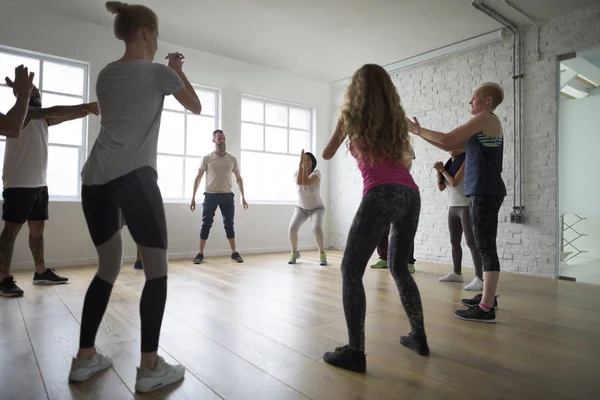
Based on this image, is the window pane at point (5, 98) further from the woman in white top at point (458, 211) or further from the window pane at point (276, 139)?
the woman in white top at point (458, 211)

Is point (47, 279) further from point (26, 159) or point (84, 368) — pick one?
point (84, 368)

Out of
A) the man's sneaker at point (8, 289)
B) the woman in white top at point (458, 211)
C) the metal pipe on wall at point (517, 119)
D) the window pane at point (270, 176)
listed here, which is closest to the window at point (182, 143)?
the window pane at point (270, 176)

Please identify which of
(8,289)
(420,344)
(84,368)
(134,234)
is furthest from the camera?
(8,289)

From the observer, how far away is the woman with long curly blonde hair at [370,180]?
5.39ft

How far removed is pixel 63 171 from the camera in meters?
4.82

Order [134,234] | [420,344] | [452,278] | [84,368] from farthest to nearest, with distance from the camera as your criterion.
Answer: [452,278] < [420,344] < [84,368] < [134,234]

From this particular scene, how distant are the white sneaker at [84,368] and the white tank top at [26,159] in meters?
2.17

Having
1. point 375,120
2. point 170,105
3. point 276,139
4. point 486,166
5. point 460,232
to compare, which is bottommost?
point 460,232

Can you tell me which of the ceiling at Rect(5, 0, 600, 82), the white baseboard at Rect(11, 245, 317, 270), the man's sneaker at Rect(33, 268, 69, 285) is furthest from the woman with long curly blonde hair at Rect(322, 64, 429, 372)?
the white baseboard at Rect(11, 245, 317, 270)

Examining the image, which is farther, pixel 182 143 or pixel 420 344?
pixel 182 143

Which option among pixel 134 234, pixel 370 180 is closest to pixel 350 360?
pixel 370 180

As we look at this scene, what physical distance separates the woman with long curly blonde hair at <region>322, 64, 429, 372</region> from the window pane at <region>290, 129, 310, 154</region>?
207 inches

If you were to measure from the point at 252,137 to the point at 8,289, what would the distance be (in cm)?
412

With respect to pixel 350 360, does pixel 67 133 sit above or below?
above
